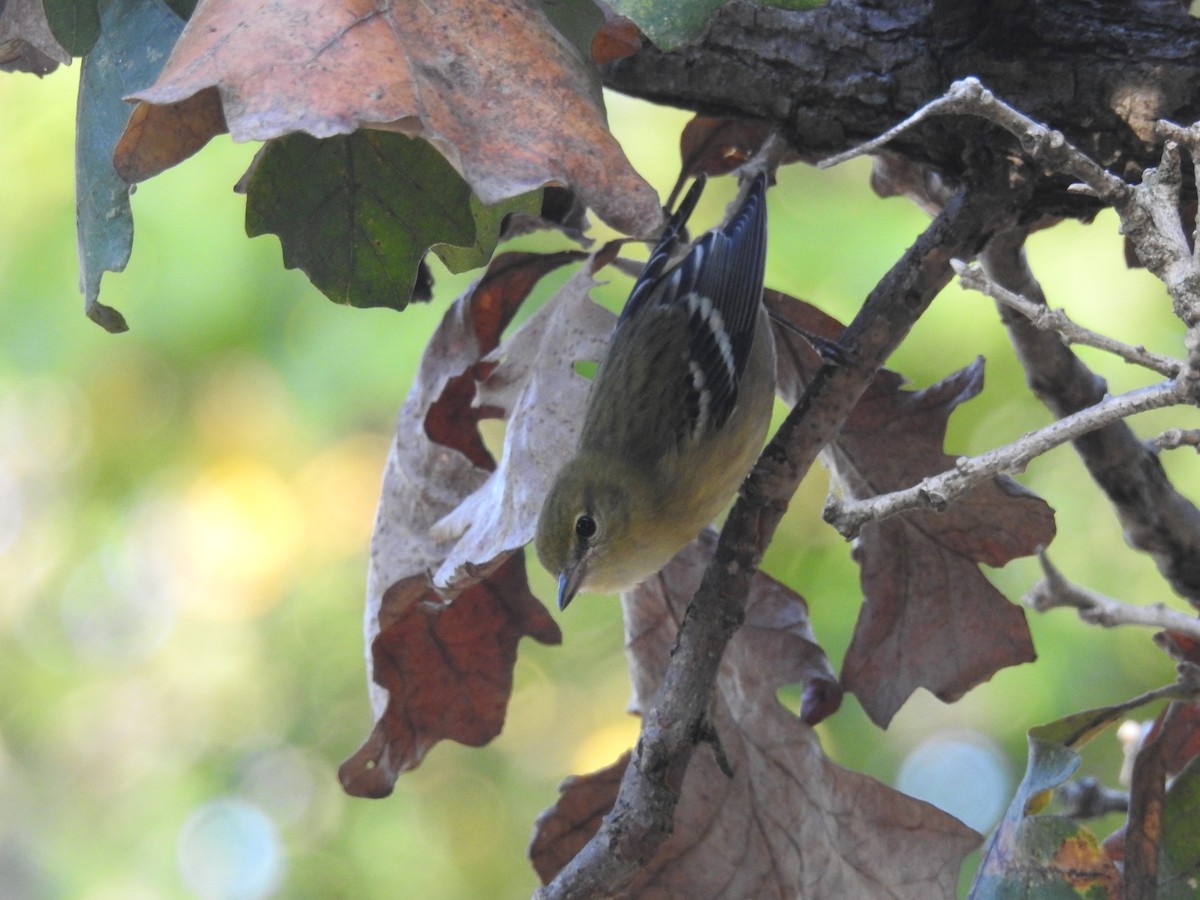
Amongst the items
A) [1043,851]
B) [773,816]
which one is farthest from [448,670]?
[1043,851]

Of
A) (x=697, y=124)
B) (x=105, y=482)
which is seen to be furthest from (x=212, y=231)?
(x=697, y=124)

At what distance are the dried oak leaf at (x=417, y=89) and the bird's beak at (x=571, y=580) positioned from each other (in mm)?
1539

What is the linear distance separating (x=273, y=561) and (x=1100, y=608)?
3578 mm

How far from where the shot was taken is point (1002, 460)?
1470 millimetres

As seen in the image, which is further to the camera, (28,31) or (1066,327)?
(28,31)

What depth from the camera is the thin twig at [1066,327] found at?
1419 millimetres

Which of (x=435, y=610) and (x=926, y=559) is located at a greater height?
(x=926, y=559)

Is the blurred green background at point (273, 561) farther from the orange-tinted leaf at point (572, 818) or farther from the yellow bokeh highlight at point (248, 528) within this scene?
the orange-tinted leaf at point (572, 818)

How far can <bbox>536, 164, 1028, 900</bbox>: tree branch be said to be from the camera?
1734 millimetres

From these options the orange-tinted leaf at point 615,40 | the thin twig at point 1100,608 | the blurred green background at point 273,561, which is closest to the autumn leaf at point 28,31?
the orange-tinted leaf at point 615,40

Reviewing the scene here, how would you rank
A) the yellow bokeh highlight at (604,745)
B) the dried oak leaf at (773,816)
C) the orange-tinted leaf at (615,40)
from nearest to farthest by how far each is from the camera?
the orange-tinted leaf at (615,40), the dried oak leaf at (773,816), the yellow bokeh highlight at (604,745)

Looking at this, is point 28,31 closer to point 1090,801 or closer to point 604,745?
point 1090,801

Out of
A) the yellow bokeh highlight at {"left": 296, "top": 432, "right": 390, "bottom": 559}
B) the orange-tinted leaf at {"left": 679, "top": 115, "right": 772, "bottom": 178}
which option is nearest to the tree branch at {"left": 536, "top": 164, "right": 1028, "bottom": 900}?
the orange-tinted leaf at {"left": 679, "top": 115, "right": 772, "bottom": 178}

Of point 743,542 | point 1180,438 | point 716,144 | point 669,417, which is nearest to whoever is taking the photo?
point 1180,438
